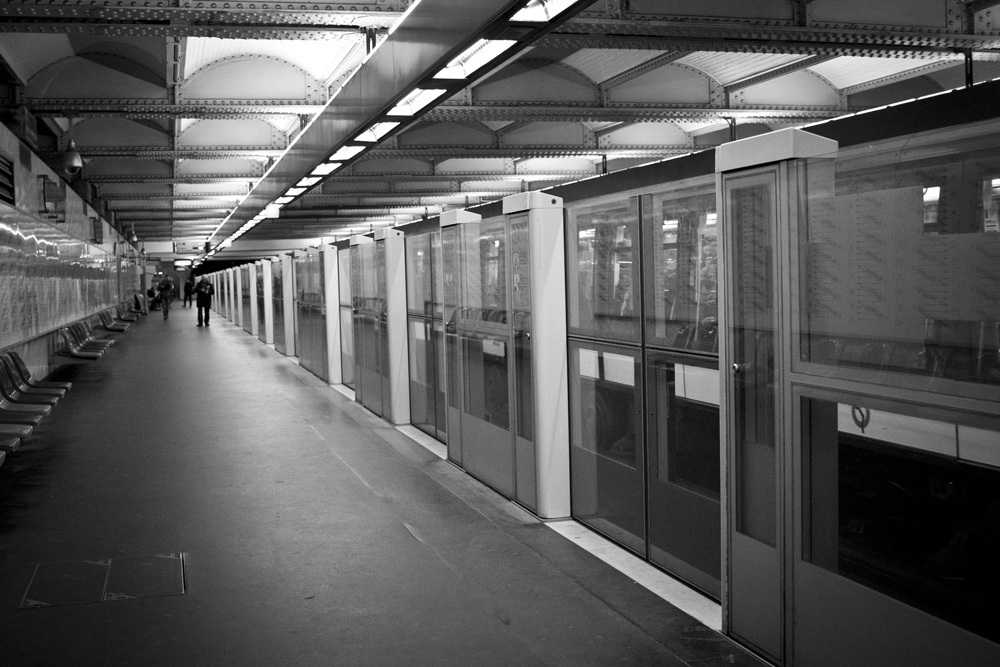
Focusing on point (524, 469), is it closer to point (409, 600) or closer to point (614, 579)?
point (614, 579)

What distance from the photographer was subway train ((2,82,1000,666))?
9.41 ft

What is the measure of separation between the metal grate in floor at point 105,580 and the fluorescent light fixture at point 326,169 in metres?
5.00

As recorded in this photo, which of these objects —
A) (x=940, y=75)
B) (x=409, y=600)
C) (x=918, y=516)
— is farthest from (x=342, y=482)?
(x=940, y=75)

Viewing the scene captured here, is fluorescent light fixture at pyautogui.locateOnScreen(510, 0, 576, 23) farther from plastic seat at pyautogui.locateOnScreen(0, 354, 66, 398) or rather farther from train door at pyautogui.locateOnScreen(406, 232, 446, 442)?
plastic seat at pyautogui.locateOnScreen(0, 354, 66, 398)

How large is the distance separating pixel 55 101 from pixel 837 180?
7659 millimetres

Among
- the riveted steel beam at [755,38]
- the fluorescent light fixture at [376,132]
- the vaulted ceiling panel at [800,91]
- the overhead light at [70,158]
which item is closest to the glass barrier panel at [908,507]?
the riveted steel beam at [755,38]

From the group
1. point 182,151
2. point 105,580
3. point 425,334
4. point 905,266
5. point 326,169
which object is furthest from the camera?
point 182,151

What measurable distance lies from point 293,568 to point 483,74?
287cm

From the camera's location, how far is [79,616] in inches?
160

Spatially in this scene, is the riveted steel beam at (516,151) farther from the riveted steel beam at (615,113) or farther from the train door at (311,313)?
the riveted steel beam at (615,113)

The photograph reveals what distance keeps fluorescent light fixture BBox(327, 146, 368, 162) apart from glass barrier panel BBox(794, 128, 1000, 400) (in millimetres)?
5288

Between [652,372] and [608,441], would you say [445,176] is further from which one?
[652,372]

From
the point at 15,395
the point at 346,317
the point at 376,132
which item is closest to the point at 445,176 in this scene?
the point at 346,317

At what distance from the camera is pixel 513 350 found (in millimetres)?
6215
